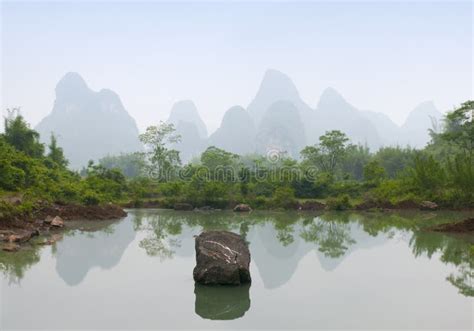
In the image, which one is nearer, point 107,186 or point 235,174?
point 107,186

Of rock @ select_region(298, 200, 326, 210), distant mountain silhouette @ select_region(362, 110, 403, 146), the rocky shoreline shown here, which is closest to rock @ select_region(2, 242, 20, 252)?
the rocky shoreline

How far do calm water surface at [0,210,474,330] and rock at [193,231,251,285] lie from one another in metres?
0.20

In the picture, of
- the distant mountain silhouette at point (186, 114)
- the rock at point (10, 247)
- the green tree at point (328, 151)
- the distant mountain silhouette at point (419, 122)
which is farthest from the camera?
the distant mountain silhouette at point (186, 114)

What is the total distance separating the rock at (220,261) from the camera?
6305 mm

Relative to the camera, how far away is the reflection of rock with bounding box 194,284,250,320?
5.11 metres

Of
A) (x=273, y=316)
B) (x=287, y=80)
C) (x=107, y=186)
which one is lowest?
(x=273, y=316)

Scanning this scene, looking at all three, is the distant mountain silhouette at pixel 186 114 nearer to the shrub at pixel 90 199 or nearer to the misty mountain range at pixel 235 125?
the misty mountain range at pixel 235 125

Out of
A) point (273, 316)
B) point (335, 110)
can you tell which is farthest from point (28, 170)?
point (335, 110)

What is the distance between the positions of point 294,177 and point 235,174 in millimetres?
3512

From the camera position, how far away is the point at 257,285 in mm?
6445

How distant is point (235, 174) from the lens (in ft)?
83.4

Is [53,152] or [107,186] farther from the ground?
[53,152]

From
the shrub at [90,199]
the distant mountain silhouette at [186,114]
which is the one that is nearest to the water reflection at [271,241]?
the shrub at [90,199]

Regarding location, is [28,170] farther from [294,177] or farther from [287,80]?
[287,80]
